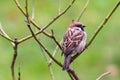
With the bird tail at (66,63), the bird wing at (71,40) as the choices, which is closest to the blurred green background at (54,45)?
the bird wing at (71,40)

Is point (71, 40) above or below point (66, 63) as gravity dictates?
above

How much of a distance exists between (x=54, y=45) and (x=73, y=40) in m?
4.72

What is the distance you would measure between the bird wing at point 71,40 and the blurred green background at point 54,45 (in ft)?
11.7

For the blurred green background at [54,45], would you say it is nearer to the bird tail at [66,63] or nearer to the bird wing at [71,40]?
the bird wing at [71,40]

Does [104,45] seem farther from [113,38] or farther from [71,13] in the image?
[71,13]

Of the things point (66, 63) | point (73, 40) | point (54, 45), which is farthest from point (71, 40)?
point (54, 45)

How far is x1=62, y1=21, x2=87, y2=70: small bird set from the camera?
5.22m

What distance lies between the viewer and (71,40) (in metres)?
5.54

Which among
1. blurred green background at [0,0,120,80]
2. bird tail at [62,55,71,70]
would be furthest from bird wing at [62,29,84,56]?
blurred green background at [0,0,120,80]

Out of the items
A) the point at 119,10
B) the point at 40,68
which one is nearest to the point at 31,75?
the point at 40,68

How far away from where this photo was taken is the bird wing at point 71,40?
5258 mm

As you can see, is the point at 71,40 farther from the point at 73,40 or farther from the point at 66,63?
the point at 66,63

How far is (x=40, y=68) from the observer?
9.98 metres

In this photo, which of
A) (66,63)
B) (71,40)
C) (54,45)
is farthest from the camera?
(54,45)
